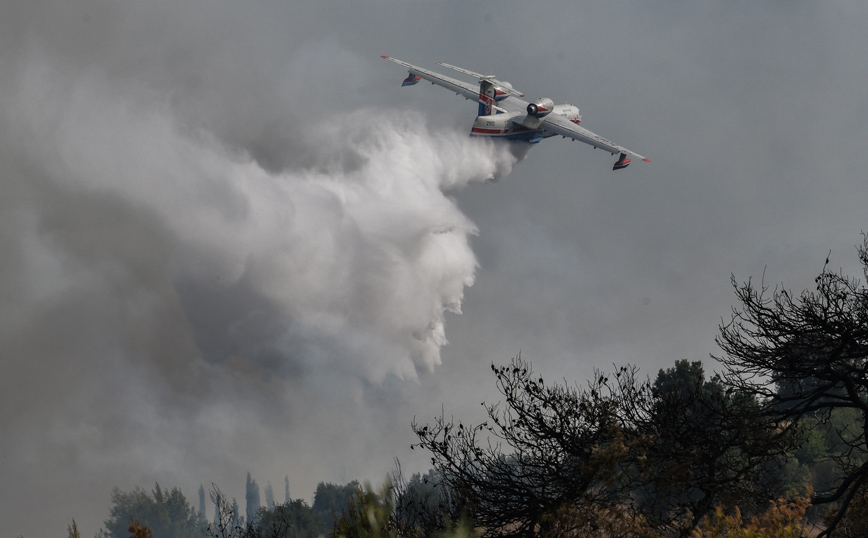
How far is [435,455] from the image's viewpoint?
20.6 metres

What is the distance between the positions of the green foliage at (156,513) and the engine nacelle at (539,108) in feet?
466

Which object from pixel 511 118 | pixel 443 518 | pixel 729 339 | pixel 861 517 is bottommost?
pixel 861 517

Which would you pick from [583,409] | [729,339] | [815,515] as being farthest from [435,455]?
[815,515]

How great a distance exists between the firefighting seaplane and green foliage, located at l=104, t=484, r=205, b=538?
433 feet

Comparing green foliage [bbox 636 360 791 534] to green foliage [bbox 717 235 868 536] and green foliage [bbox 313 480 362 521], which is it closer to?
green foliage [bbox 717 235 868 536]

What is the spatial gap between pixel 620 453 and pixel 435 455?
18.9 feet

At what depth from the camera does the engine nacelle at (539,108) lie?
64875 millimetres

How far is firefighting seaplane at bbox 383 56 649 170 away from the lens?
65062mm

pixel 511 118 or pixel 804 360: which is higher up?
pixel 511 118

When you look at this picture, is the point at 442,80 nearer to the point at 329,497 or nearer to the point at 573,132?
the point at 573,132

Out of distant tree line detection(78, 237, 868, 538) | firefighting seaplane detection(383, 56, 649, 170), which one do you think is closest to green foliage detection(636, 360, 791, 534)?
distant tree line detection(78, 237, 868, 538)

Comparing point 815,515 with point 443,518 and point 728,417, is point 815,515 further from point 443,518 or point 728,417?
point 443,518

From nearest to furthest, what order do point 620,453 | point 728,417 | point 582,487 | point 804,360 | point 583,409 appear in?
point 620,453 < point 582,487 < point 583,409 < point 804,360 < point 728,417

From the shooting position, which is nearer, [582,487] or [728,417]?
[582,487]
